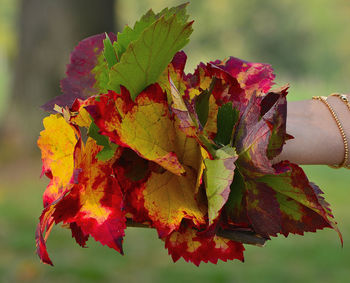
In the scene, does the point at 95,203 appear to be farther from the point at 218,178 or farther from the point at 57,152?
the point at 218,178

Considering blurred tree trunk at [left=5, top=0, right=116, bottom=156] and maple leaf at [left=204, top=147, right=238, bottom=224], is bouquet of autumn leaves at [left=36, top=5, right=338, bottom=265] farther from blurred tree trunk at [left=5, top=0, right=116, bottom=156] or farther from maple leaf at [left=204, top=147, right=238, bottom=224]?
blurred tree trunk at [left=5, top=0, right=116, bottom=156]

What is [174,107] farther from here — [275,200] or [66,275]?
[66,275]

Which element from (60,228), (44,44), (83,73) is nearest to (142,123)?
(83,73)

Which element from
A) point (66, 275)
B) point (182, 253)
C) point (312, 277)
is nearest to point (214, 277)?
point (312, 277)

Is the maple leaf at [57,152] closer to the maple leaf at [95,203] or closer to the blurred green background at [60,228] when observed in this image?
the maple leaf at [95,203]

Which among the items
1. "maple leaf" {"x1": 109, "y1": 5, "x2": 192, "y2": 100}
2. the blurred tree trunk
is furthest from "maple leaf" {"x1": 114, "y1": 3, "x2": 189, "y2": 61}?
the blurred tree trunk

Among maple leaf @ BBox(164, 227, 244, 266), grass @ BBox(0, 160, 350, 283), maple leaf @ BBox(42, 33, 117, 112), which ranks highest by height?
maple leaf @ BBox(42, 33, 117, 112)

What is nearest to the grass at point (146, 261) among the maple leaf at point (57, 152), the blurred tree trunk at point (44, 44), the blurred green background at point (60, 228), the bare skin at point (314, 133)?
the blurred green background at point (60, 228)
